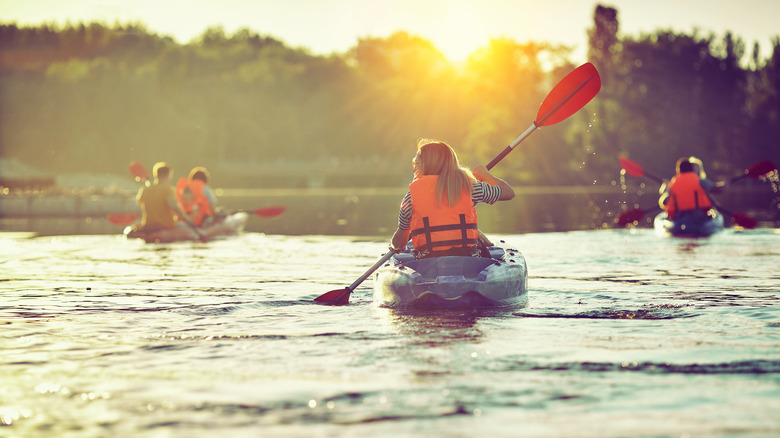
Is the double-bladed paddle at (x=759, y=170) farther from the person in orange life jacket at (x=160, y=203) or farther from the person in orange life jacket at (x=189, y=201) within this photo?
the person in orange life jacket at (x=160, y=203)

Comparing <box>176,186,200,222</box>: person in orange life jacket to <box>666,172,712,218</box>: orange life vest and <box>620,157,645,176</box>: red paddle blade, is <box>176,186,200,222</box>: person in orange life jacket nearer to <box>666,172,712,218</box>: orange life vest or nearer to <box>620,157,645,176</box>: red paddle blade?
<box>620,157,645,176</box>: red paddle blade

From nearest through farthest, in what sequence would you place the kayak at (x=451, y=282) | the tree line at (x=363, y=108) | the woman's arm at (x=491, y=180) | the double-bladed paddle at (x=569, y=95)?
1. the kayak at (x=451, y=282)
2. the woman's arm at (x=491, y=180)
3. the double-bladed paddle at (x=569, y=95)
4. the tree line at (x=363, y=108)

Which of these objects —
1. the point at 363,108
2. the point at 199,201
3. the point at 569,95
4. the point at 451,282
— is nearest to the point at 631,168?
the point at 199,201

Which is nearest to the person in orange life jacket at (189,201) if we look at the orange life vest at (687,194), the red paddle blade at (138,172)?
the red paddle blade at (138,172)

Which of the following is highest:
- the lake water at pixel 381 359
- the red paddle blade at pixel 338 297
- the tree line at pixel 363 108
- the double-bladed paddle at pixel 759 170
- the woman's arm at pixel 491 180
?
the tree line at pixel 363 108

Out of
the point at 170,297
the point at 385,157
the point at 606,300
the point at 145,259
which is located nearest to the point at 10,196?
the point at 145,259

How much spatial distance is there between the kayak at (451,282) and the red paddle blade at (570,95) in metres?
2.40

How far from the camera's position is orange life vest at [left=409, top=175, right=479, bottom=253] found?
829 cm

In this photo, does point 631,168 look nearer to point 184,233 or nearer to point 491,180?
point 184,233

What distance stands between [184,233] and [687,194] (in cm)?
916

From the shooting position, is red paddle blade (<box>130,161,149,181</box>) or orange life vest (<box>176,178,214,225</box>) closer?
orange life vest (<box>176,178,214,225</box>)

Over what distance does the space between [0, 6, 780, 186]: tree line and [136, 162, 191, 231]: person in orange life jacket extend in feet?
139

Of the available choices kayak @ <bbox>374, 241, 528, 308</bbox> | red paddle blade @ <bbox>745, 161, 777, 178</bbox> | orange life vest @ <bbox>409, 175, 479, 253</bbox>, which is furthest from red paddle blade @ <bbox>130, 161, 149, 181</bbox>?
red paddle blade @ <bbox>745, 161, 777, 178</bbox>

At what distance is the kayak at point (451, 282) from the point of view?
816 centimetres
